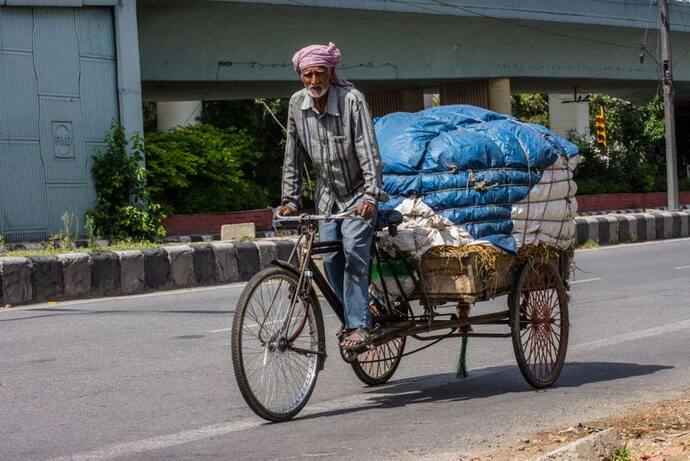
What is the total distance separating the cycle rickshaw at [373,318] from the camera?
632 cm

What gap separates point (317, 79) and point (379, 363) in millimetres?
2019

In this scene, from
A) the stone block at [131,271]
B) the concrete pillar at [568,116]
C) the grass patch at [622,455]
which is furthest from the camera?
the concrete pillar at [568,116]

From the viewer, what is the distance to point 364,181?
675 cm

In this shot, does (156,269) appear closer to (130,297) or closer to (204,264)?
(204,264)

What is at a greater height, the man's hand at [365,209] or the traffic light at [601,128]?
the traffic light at [601,128]

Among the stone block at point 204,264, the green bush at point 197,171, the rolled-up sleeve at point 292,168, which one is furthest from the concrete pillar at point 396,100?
the rolled-up sleeve at point 292,168

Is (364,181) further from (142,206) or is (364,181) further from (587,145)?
(587,145)

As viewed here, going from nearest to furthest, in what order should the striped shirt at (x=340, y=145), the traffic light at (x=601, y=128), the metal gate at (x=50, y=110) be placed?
the striped shirt at (x=340, y=145), the metal gate at (x=50, y=110), the traffic light at (x=601, y=128)

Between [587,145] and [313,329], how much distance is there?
31.1 m

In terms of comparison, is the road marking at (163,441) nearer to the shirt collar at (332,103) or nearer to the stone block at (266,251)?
the shirt collar at (332,103)

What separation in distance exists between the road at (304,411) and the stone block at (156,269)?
9.79ft

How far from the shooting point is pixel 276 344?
6.41 metres

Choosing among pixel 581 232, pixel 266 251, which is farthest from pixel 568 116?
pixel 266 251

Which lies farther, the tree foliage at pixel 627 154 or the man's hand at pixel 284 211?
the tree foliage at pixel 627 154
